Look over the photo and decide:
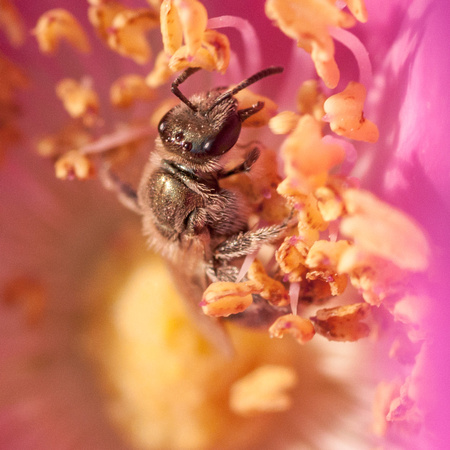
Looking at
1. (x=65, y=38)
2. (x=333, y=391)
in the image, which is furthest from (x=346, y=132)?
(x=65, y=38)

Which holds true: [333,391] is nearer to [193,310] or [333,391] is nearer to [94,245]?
[193,310]

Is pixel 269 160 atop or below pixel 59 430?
atop

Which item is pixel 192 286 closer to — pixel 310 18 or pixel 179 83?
pixel 179 83

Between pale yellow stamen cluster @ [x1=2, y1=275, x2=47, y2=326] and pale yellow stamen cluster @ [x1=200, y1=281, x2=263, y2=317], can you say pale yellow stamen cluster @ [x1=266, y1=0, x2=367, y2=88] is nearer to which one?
pale yellow stamen cluster @ [x1=200, y1=281, x2=263, y2=317]

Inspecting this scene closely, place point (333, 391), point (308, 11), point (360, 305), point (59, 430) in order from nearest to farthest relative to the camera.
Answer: point (308, 11)
point (360, 305)
point (333, 391)
point (59, 430)

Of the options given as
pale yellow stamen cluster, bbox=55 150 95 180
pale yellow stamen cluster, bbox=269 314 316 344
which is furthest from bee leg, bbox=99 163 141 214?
pale yellow stamen cluster, bbox=269 314 316 344

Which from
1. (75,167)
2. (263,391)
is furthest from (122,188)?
(263,391)
